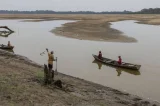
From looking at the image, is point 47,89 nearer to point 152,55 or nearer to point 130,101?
point 130,101

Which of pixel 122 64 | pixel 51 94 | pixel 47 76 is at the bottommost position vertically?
pixel 122 64

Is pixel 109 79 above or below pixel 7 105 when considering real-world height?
below

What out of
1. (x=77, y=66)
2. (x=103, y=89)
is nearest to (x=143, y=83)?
(x=103, y=89)

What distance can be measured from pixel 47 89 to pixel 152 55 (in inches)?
737

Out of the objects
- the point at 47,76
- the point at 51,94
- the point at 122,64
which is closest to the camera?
the point at 51,94

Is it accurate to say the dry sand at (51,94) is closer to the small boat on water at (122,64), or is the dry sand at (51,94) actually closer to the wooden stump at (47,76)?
the wooden stump at (47,76)

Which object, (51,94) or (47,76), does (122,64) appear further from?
(51,94)

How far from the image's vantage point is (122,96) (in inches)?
600

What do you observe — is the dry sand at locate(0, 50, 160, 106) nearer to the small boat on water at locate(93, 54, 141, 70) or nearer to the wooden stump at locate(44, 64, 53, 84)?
the wooden stump at locate(44, 64, 53, 84)

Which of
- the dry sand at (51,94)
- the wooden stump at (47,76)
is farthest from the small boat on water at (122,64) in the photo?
the wooden stump at (47,76)

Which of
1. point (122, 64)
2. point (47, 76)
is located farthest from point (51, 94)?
point (122, 64)

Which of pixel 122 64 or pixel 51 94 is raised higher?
pixel 51 94

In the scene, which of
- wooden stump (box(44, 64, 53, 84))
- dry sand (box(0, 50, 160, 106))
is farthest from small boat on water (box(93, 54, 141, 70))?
wooden stump (box(44, 64, 53, 84))

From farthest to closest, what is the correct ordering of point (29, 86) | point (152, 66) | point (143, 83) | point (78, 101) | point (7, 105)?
point (152, 66) → point (143, 83) → point (29, 86) → point (78, 101) → point (7, 105)
